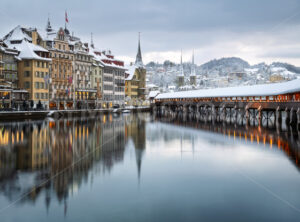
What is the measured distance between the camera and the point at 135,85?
172875 millimetres

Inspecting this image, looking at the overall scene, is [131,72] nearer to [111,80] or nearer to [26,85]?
[111,80]

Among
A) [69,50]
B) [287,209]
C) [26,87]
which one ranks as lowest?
[287,209]

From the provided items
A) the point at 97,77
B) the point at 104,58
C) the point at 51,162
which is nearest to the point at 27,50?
the point at 97,77

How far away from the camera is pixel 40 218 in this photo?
594 inches

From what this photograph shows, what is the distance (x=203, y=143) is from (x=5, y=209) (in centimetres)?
2619

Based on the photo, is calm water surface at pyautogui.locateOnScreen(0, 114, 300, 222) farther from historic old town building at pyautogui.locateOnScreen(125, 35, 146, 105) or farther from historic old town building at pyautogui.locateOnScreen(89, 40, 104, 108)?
historic old town building at pyautogui.locateOnScreen(125, 35, 146, 105)

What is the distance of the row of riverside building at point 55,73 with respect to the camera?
3477 inches

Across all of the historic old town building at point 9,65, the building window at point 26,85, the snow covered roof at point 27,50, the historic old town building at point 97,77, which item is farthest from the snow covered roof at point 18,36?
the historic old town building at point 97,77

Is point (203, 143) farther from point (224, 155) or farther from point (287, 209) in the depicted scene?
point (287, 209)

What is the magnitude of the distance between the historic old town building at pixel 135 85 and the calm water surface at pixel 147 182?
133 meters

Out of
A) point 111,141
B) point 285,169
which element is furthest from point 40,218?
point 111,141

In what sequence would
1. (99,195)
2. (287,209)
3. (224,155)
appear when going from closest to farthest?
(287,209) → (99,195) → (224,155)

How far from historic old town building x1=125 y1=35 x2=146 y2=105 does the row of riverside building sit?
21.7 m

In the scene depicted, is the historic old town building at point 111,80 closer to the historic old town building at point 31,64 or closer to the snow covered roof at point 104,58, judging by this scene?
the snow covered roof at point 104,58
